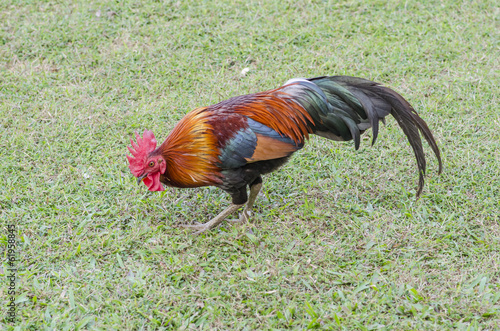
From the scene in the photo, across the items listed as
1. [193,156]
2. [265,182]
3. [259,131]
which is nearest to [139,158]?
[193,156]

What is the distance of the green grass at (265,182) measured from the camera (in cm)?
346

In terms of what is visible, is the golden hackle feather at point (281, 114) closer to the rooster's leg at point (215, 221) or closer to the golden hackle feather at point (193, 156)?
the golden hackle feather at point (193, 156)

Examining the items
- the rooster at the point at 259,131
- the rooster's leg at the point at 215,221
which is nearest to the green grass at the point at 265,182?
the rooster's leg at the point at 215,221

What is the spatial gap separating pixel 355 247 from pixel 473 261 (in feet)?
3.12

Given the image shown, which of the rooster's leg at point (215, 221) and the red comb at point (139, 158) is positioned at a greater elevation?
the red comb at point (139, 158)

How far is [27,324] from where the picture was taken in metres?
3.27

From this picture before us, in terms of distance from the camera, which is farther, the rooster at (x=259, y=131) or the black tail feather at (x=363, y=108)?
the black tail feather at (x=363, y=108)

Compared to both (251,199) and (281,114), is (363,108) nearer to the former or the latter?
(281,114)

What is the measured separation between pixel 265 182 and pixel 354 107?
130cm

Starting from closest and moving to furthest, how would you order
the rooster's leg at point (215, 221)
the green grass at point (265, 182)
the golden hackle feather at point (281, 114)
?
the green grass at point (265, 182), the golden hackle feather at point (281, 114), the rooster's leg at point (215, 221)

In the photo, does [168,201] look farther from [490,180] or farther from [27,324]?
[490,180]

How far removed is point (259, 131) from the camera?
3621 millimetres

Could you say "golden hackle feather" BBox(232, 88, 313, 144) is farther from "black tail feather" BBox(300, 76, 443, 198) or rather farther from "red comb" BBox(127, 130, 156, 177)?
"red comb" BBox(127, 130, 156, 177)

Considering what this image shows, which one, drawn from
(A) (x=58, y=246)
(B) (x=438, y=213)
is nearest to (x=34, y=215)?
(A) (x=58, y=246)
